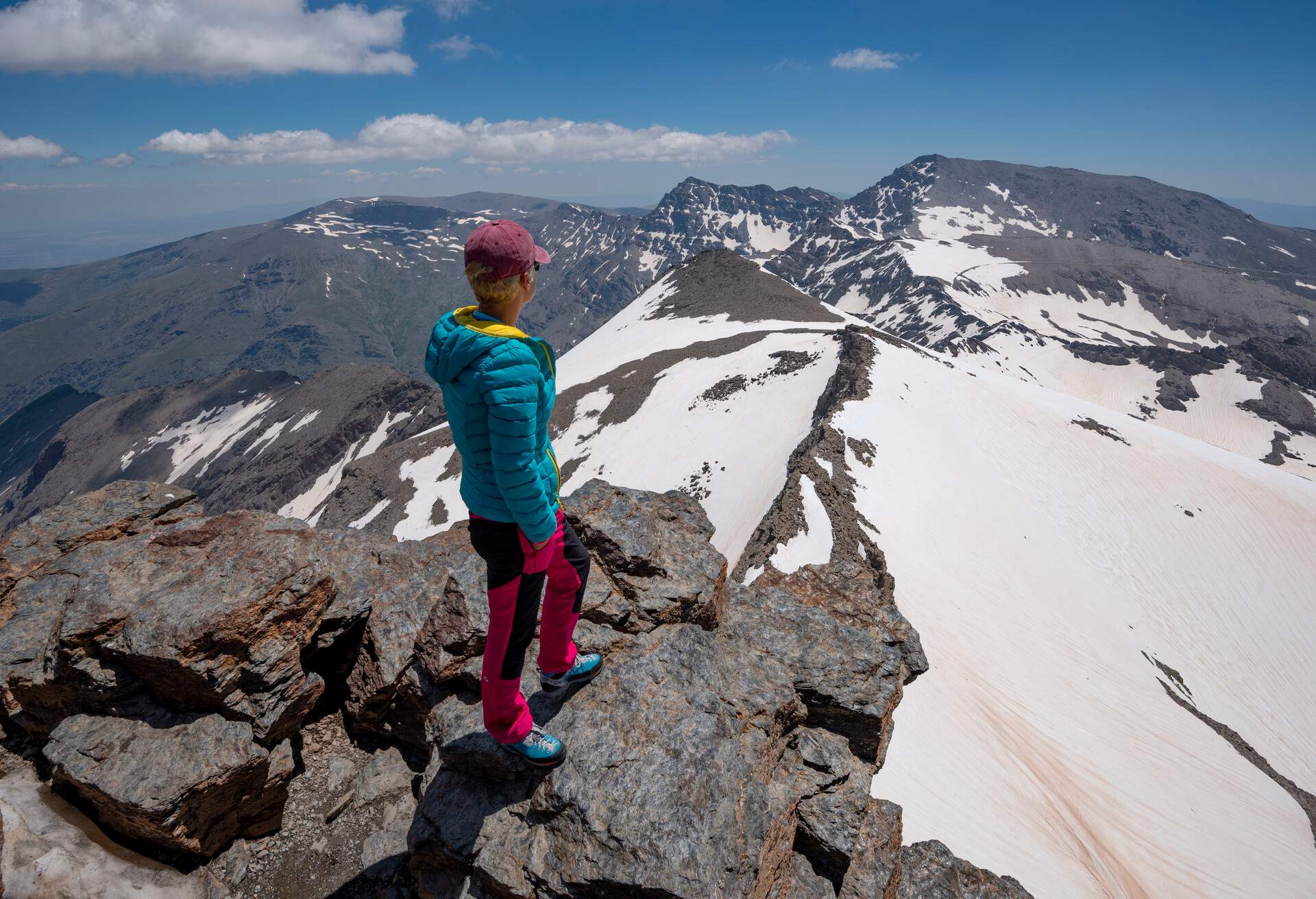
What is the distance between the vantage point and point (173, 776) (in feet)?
18.1

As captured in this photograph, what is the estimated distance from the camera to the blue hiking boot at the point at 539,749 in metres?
5.23

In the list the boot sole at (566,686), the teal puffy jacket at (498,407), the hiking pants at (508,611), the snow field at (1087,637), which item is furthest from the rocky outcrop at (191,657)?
the snow field at (1087,637)

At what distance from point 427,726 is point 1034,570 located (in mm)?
27205

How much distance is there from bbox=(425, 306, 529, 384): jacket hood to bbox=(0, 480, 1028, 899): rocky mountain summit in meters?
3.50

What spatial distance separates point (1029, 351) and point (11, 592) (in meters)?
137

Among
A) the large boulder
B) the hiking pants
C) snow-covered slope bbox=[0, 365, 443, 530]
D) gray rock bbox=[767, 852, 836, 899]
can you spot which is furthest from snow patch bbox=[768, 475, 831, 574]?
snow-covered slope bbox=[0, 365, 443, 530]

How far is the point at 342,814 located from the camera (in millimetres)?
6477

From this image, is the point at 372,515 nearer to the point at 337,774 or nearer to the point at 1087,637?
the point at 337,774

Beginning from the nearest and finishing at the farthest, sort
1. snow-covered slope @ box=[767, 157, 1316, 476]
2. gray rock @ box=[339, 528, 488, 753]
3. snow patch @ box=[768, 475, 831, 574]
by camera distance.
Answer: gray rock @ box=[339, 528, 488, 753], snow patch @ box=[768, 475, 831, 574], snow-covered slope @ box=[767, 157, 1316, 476]

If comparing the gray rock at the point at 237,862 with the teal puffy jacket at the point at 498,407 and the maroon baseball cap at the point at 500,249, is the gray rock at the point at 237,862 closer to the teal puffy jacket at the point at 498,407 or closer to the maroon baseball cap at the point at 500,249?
the teal puffy jacket at the point at 498,407

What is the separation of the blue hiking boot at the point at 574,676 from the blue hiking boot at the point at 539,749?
0.58m

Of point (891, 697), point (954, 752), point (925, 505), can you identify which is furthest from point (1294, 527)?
point (891, 697)

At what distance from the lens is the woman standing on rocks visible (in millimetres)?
4355

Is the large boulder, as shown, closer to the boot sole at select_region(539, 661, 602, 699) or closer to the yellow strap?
the boot sole at select_region(539, 661, 602, 699)
